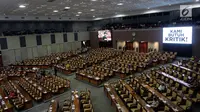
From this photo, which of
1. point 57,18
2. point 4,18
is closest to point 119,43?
point 57,18

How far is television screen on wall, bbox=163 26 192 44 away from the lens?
1996 centimetres

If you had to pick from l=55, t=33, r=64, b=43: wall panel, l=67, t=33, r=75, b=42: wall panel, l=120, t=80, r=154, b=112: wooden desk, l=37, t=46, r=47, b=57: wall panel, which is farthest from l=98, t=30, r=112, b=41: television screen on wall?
l=120, t=80, r=154, b=112: wooden desk

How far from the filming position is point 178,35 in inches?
821

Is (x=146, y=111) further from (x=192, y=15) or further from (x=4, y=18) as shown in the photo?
(x=4, y=18)

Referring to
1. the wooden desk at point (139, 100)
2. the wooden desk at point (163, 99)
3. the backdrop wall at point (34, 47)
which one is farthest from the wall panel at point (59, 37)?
the wooden desk at point (163, 99)

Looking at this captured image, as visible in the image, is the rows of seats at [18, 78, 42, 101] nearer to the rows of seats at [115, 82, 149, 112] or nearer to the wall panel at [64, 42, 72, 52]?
the rows of seats at [115, 82, 149, 112]

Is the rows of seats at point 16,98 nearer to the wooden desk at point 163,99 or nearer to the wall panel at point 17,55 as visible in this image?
the wooden desk at point 163,99

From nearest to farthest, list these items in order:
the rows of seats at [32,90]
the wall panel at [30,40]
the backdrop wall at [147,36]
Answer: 1. the rows of seats at [32,90]
2. the backdrop wall at [147,36]
3. the wall panel at [30,40]

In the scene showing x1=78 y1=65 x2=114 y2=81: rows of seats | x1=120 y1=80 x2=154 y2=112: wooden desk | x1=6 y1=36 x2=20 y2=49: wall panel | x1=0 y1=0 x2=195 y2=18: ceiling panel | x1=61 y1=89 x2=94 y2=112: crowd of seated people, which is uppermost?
x1=0 y1=0 x2=195 y2=18: ceiling panel

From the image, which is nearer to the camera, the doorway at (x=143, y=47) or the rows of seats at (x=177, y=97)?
the rows of seats at (x=177, y=97)

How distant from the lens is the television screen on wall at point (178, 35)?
65.5 ft

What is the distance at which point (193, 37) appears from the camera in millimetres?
20688

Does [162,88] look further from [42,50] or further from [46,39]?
[46,39]

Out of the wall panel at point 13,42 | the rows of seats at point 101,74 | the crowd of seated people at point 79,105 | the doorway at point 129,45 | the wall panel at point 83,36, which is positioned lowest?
the crowd of seated people at point 79,105
